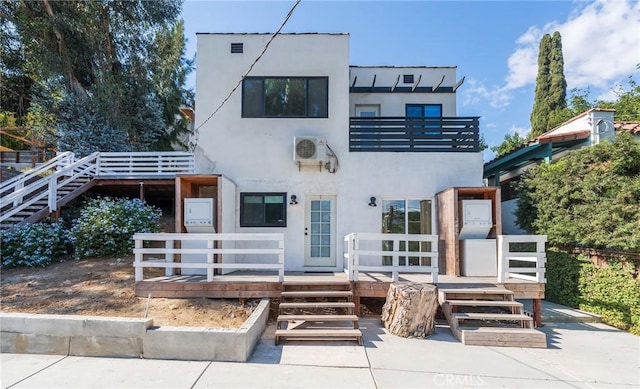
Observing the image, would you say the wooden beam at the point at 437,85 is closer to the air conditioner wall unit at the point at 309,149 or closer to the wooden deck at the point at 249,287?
the air conditioner wall unit at the point at 309,149

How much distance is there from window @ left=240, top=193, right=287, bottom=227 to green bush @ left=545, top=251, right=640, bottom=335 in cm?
636

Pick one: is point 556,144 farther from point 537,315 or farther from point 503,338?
point 503,338

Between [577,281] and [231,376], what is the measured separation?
721 centimetres

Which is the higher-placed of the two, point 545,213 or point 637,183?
point 637,183

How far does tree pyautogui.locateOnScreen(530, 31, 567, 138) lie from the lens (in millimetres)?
20344

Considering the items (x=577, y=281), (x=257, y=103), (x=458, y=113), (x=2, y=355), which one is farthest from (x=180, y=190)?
(x=577, y=281)

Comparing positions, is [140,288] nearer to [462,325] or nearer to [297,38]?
[462,325]

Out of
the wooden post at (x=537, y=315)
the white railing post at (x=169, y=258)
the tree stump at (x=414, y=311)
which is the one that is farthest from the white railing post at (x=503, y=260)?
the white railing post at (x=169, y=258)

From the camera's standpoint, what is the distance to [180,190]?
7.00 meters

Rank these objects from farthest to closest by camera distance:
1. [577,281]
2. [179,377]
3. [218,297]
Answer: [577,281] < [218,297] < [179,377]

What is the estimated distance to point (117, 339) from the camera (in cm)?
418

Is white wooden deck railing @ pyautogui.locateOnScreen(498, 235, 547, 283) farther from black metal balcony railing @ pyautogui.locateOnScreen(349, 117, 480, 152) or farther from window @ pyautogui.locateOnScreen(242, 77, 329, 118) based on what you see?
window @ pyautogui.locateOnScreen(242, 77, 329, 118)

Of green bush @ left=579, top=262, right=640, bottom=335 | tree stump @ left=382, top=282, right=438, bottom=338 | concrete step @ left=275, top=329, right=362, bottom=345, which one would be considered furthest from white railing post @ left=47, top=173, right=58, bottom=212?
green bush @ left=579, top=262, right=640, bottom=335

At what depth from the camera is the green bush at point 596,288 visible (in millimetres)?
5840
